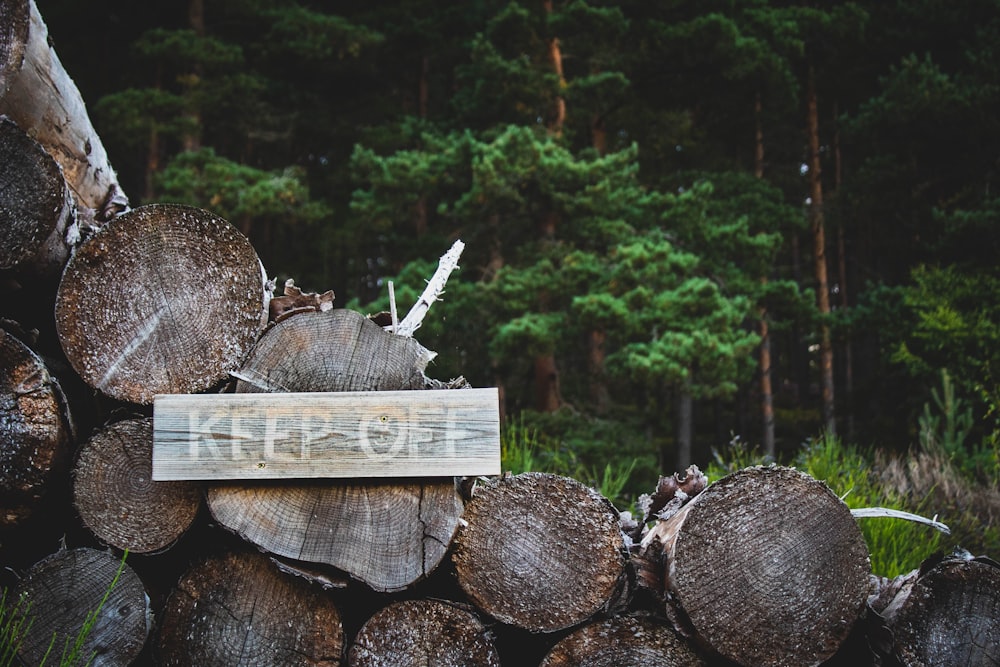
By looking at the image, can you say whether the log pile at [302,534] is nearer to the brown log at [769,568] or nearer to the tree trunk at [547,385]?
the brown log at [769,568]

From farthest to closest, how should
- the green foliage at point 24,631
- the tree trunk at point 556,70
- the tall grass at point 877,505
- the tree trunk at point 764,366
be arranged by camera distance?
the tree trunk at point 764,366 → the tree trunk at point 556,70 → the tall grass at point 877,505 → the green foliage at point 24,631

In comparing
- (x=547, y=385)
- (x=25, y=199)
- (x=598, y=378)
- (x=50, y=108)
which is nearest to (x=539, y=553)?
(x=25, y=199)

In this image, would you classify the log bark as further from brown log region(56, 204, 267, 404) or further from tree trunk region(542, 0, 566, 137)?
tree trunk region(542, 0, 566, 137)

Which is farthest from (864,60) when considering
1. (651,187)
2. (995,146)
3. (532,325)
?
(532,325)

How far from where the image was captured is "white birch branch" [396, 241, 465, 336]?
7.03 feet

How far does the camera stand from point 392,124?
398 inches

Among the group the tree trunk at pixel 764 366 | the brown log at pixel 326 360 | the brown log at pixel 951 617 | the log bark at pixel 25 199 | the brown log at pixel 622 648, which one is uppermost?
the log bark at pixel 25 199

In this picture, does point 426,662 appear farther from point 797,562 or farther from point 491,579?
point 797,562

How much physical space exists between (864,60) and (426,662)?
12823 mm

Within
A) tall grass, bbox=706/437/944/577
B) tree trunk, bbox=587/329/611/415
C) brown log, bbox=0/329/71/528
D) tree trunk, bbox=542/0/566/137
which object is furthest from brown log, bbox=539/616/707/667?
tree trunk, bbox=542/0/566/137

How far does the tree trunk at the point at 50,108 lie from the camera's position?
6.82 ft

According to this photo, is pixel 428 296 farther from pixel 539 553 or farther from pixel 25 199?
pixel 25 199

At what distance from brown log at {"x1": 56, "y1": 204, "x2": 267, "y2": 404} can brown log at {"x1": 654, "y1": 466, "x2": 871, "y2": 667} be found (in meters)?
1.39

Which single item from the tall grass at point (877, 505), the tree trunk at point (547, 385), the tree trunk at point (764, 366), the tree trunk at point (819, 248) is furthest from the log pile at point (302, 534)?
the tree trunk at point (819, 248)
